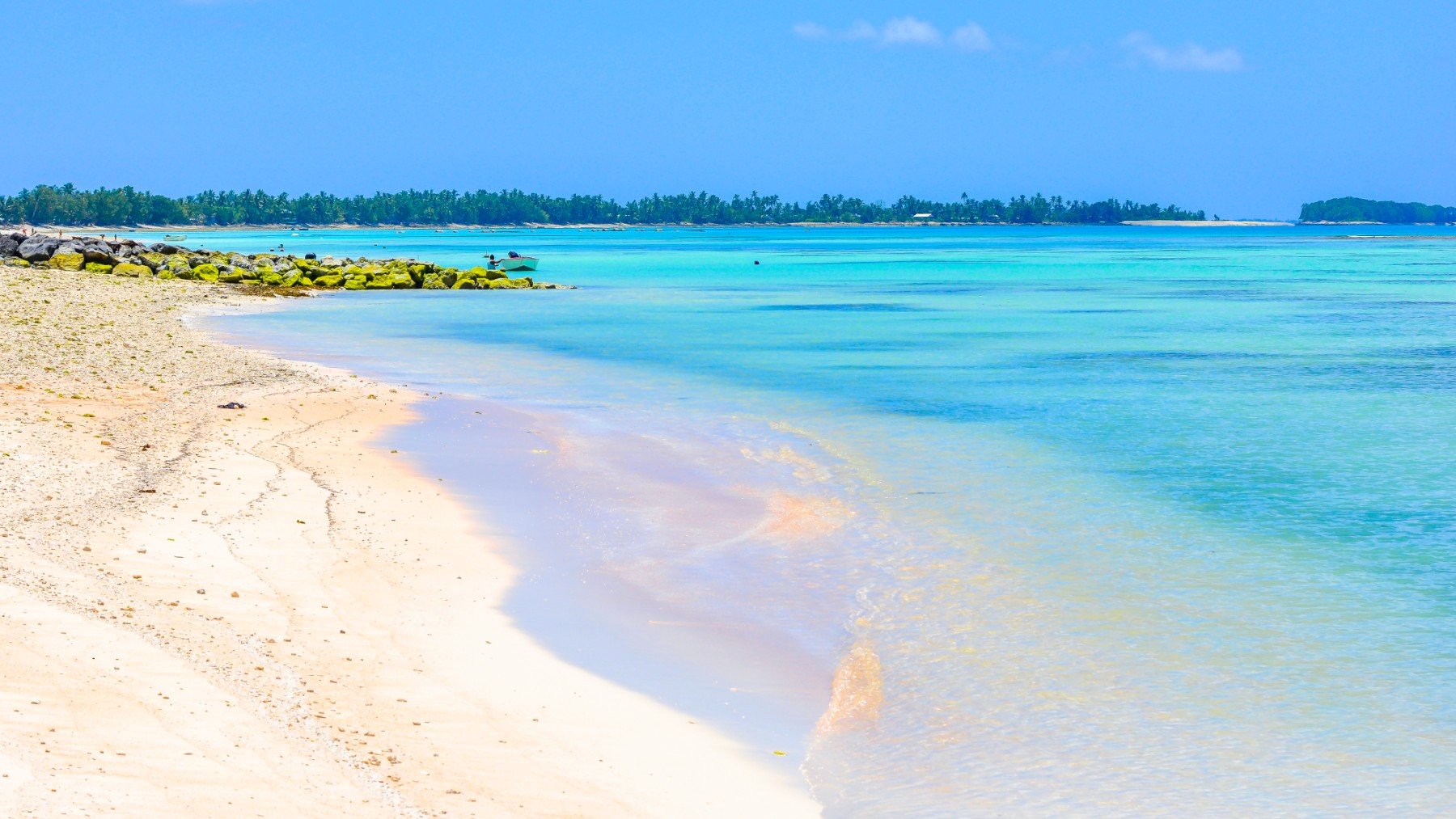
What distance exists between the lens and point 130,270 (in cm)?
5381

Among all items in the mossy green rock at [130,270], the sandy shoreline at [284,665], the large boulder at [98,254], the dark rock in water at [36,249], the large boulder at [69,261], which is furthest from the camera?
the dark rock in water at [36,249]

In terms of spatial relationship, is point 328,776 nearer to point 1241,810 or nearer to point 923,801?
point 923,801

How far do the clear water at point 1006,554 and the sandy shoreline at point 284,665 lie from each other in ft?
2.12

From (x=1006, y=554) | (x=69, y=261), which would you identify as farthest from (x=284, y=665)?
(x=69, y=261)

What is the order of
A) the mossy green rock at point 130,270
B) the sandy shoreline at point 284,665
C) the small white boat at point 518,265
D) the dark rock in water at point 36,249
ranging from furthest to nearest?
the small white boat at point 518,265 → the dark rock in water at point 36,249 → the mossy green rock at point 130,270 → the sandy shoreline at point 284,665

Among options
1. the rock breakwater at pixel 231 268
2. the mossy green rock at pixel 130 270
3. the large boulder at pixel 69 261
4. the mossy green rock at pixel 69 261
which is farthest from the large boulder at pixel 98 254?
the mossy green rock at pixel 69 261

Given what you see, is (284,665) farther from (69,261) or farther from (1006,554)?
(69,261)

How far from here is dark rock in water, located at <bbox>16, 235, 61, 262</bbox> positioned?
178ft

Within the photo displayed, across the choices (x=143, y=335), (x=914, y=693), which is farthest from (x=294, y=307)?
(x=914, y=693)

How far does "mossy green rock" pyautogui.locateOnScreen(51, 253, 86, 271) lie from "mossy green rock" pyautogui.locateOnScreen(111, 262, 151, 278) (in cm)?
121

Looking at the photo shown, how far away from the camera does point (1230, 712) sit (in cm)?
866

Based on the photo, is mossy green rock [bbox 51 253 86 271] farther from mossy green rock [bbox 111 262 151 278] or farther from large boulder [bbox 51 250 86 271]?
mossy green rock [bbox 111 262 151 278]

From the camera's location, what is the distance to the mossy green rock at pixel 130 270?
→ 174ft

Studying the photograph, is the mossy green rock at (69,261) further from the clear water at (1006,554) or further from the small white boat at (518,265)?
the clear water at (1006,554)
